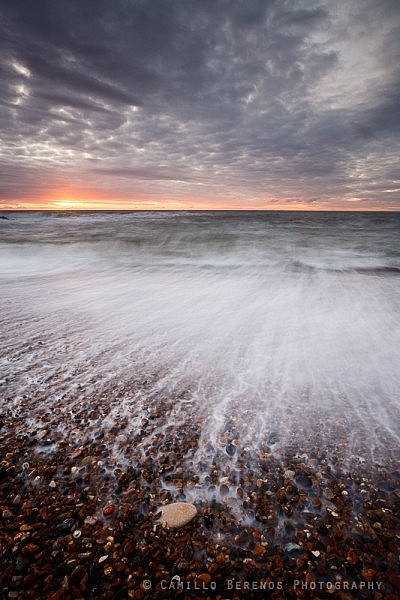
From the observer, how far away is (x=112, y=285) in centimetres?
A: 800

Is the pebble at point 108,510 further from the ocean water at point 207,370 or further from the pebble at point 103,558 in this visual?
the ocean water at point 207,370

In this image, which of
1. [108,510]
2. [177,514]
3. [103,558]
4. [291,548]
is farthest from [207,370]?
[103,558]

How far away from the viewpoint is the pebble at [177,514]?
6.01 feet

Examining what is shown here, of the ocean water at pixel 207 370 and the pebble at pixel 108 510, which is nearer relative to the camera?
the pebble at pixel 108 510

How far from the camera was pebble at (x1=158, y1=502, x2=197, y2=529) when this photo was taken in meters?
1.83

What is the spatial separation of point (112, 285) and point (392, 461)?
7.25m

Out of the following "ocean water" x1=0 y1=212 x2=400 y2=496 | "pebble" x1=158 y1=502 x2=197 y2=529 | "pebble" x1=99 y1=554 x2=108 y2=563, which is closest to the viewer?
"pebble" x1=99 y1=554 x2=108 y2=563

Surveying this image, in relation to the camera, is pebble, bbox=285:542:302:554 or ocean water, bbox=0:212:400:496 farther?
Answer: ocean water, bbox=0:212:400:496

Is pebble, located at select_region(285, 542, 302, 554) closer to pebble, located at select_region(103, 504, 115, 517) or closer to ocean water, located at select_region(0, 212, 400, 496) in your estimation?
ocean water, located at select_region(0, 212, 400, 496)

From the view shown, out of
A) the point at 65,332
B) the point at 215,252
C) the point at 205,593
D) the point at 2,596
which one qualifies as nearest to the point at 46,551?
the point at 2,596

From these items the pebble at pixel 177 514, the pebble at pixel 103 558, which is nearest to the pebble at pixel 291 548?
the pebble at pixel 177 514

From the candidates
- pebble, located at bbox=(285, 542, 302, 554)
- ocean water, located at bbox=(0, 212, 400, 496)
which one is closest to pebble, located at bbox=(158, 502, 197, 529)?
ocean water, located at bbox=(0, 212, 400, 496)

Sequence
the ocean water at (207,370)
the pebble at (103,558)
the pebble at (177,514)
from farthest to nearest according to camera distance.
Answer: the ocean water at (207,370), the pebble at (177,514), the pebble at (103,558)

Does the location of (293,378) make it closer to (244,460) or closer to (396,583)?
(244,460)
